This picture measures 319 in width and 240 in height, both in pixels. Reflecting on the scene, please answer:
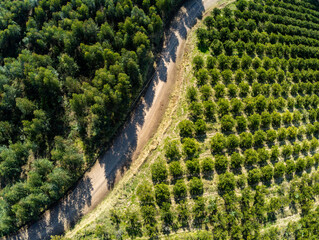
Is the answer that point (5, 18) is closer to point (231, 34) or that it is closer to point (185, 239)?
point (231, 34)

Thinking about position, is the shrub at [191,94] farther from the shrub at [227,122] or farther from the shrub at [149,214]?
the shrub at [149,214]

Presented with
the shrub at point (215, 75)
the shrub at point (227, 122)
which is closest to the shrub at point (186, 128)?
the shrub at point (227, 122)

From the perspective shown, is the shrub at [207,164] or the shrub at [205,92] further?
the shrub at [205,92]

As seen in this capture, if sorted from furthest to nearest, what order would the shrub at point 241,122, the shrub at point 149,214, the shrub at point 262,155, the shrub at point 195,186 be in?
the shrub at point 241,122, the shrub at point 262,155, the shrub at point 195,186, the shrub at point 149,214

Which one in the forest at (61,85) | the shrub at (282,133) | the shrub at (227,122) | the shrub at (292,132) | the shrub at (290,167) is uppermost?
the forest at (61,85)

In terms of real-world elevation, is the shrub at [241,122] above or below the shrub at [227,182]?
above

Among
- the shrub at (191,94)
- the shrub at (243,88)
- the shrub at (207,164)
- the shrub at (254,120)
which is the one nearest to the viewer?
the shrub at (207,164)

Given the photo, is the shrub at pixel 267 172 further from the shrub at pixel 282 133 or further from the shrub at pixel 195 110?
the shrub at pixel 195 110

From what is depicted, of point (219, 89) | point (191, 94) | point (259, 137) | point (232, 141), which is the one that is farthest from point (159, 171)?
Result: point (219, 89)
